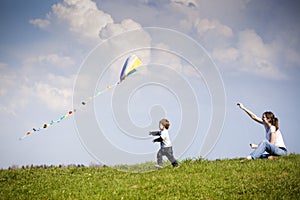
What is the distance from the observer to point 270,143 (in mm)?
16000

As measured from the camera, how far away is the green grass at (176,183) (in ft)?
Result: 36.0

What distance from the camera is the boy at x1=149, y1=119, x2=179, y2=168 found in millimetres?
15719

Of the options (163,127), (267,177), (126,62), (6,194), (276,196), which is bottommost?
(276,196)

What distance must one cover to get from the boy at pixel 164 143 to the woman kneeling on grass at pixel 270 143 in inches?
136

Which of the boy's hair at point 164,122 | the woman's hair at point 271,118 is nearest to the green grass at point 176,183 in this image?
the woman's hair at point 271,118

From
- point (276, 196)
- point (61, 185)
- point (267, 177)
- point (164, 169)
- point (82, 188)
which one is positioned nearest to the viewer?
point (276, 196)

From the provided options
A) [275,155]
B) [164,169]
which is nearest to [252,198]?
[164,169]

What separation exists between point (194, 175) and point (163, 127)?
3111mm

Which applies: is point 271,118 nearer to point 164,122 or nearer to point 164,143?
point 164,122

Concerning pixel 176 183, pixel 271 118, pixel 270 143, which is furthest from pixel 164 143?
pixel 271 118

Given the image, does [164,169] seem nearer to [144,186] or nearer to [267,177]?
[144,186]

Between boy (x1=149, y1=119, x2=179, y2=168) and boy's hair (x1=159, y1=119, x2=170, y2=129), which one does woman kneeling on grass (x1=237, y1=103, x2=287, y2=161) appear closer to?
boy (x1=149, y1=119, x2=179, y2=168)

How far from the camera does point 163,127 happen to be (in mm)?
15898

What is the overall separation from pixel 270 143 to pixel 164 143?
4.59m
